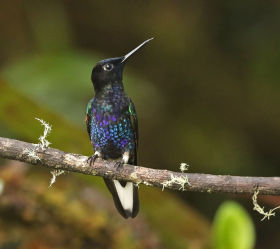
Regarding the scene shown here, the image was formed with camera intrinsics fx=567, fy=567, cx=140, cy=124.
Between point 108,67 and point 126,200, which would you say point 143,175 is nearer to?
point 126,200

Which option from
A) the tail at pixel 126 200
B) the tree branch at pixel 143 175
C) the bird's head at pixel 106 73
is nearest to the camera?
the tree branch at pixel 143 175

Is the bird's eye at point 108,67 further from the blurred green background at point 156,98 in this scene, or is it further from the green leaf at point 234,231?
the green leaf at point 234,231

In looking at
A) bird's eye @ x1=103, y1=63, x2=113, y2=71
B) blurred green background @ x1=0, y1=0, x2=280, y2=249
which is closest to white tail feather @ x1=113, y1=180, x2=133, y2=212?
blurred green background @ x1=0, y1=0, x2=280, y2=249

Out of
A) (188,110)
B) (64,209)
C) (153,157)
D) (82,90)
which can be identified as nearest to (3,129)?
(82,90)

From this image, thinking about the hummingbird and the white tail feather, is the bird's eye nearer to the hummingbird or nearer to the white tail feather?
the hummingbird

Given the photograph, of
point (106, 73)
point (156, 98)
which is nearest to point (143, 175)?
point (106, 73)

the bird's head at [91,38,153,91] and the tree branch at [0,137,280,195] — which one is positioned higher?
the bird's head at [91,38,153,91]

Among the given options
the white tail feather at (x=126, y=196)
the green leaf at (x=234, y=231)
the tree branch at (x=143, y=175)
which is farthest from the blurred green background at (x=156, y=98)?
the tree branch at (x=143, y=175)

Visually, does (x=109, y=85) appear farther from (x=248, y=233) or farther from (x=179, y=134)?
(x=179, y=134)
